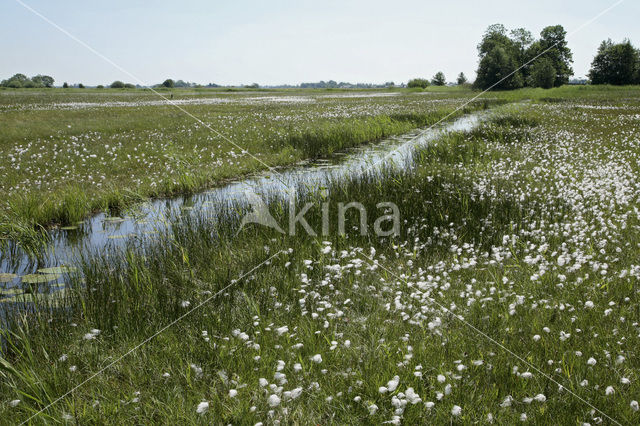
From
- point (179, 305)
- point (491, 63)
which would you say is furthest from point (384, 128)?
point (491, 63)

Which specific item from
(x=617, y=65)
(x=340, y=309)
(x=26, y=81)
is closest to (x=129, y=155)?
(x=340, y=309)

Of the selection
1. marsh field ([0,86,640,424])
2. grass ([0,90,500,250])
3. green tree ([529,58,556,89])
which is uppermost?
green tree ([529,58,556,89])

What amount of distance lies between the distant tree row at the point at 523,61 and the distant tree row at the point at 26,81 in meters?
107

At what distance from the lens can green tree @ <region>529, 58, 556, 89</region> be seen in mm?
73000

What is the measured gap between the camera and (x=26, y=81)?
11381cm

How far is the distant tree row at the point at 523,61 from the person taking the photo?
64.1 meters

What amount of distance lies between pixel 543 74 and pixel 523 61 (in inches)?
264

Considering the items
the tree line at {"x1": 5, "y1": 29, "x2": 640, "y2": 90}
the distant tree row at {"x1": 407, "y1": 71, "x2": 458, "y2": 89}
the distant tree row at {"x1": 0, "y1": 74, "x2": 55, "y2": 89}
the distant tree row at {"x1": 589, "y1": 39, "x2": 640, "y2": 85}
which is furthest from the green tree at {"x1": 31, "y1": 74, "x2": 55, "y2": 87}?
the distant tree row at {"x1": 589, "y1": 39, "x2": 640, "y2": 85}

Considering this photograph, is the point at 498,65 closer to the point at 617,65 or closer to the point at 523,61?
→ the point at 523,61

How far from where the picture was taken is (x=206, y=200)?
10.4 m

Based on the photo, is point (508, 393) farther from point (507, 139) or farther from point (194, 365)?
point (507, 139)

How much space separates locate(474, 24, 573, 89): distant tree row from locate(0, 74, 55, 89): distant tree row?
107059 mm

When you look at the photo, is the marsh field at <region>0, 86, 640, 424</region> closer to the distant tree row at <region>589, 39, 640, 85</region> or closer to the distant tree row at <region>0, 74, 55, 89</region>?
the distant tree row at <region>589, 39, 640, 85</region>

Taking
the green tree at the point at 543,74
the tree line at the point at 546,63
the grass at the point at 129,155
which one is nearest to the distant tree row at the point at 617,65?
the tree line at the point at 546,63
